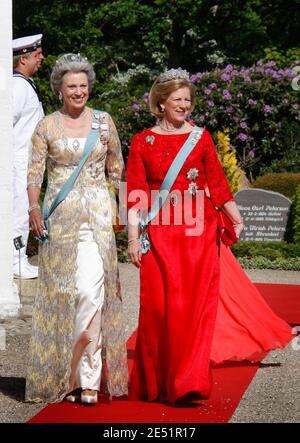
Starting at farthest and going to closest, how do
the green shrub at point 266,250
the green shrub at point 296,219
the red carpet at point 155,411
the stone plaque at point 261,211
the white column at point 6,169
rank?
1. the stone plaque at point 261,211
2. the green shrub at point 296,219
3. the green shrub at point 266,250
4. the white column at point 6,169
5. the red carpet at point 155,411

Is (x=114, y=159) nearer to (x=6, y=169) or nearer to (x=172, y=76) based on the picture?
(x=172, y=76)

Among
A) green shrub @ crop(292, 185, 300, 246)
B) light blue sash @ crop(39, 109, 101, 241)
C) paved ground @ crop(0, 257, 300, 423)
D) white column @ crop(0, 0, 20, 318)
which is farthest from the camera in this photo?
green shrub @ crop(292, 185, 300, 246)

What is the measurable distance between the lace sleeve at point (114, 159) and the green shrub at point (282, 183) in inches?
366

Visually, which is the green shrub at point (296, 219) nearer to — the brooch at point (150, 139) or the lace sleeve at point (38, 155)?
the brooch at point (150, 139)

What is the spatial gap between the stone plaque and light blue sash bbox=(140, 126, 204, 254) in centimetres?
802

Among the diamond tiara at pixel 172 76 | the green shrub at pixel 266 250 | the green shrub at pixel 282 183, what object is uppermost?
the diamond tiara at pixel 172 76

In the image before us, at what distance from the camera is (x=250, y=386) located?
7016mm

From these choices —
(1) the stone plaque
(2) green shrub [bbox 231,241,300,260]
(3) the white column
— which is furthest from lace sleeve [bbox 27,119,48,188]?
(1) the stone plaque

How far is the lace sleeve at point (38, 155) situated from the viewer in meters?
6.50

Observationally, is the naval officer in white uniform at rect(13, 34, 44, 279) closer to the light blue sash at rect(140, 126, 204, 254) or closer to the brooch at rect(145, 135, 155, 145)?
the light blue sash at rect(140, 126, 204, 254)

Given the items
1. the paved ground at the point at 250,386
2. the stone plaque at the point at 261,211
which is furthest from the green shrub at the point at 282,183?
the paved ground at the point at 250,386

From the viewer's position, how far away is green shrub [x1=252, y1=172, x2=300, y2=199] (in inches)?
625

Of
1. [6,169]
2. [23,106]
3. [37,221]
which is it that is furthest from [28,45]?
[37,221]

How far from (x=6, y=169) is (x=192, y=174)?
9.93 feet
